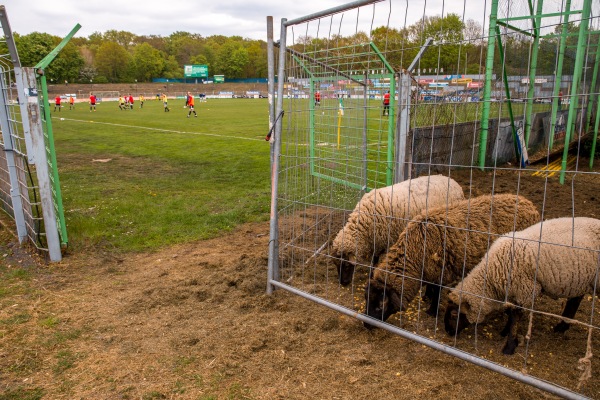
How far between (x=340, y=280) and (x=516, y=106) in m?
9.90

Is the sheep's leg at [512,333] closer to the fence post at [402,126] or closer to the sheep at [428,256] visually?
the sheep at [428,256]

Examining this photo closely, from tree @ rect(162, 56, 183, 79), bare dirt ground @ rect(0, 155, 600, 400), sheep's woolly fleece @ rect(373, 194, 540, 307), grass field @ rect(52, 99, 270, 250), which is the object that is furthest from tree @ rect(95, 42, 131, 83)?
sheep's woolly fleece @ rect(373, 194, 540, 307)

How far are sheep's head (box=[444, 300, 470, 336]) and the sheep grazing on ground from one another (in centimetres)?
120

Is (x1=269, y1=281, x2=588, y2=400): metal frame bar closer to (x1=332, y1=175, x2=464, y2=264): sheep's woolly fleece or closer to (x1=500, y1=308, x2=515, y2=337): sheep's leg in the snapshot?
(x1=500, y1=308, x2=515, y2=337): sheep's leg

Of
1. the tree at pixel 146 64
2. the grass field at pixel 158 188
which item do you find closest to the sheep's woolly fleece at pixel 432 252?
the grass field at pixel 158 188

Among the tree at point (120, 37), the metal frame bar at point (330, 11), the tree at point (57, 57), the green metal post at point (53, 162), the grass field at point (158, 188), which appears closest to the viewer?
the metal frame bar at point (330, 11)

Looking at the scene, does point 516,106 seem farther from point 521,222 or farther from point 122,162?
point 122,162

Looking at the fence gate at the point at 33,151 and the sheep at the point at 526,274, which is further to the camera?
the fence gate at the point at 33,151

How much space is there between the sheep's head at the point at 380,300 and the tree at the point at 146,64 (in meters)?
122

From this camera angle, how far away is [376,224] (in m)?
5.18

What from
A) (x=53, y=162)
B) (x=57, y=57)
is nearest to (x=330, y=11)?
(x=53, y=162)

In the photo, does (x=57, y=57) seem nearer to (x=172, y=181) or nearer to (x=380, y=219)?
(x=172, y=181)

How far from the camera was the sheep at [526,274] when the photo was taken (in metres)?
3.64

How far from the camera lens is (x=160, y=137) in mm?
19734
